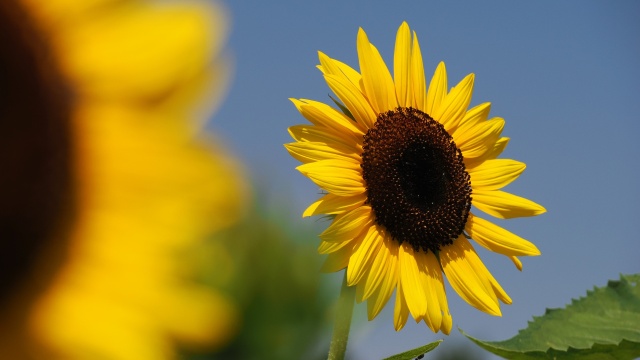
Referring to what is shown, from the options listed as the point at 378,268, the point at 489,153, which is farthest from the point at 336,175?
the point at 489,153

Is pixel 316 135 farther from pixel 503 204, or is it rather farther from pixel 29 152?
pixel 29 152

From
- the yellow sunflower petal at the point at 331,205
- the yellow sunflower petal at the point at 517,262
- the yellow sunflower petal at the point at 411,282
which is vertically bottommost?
the yellow sunflower petal at the point at 411,282

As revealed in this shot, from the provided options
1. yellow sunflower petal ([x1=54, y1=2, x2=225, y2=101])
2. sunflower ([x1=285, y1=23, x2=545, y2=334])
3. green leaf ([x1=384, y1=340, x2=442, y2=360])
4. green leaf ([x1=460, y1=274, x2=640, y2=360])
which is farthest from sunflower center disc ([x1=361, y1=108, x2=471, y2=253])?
yellow sunflower petal ([x1=54, y1=2, x2=225, y2=101])

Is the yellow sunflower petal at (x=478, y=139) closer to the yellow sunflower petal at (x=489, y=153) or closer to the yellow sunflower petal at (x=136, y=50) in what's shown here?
the yellow sunflower petal at (x=489, y=153)

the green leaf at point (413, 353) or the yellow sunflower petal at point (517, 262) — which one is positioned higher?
the yellow sunflower petal at point (517, 262)

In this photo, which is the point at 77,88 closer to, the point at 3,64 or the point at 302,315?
the point at 3,64

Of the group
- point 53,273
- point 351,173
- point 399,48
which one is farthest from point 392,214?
point 53,273

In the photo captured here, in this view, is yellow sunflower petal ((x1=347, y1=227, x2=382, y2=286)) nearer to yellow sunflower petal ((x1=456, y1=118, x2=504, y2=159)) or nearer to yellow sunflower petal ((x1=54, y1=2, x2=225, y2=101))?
yellow sunflower petal ((x1=456, y1=118, x2=504, y2=159))

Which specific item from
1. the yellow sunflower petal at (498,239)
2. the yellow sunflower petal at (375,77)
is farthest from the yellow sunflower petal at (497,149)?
the yellow sunflower petal at (375,77)
